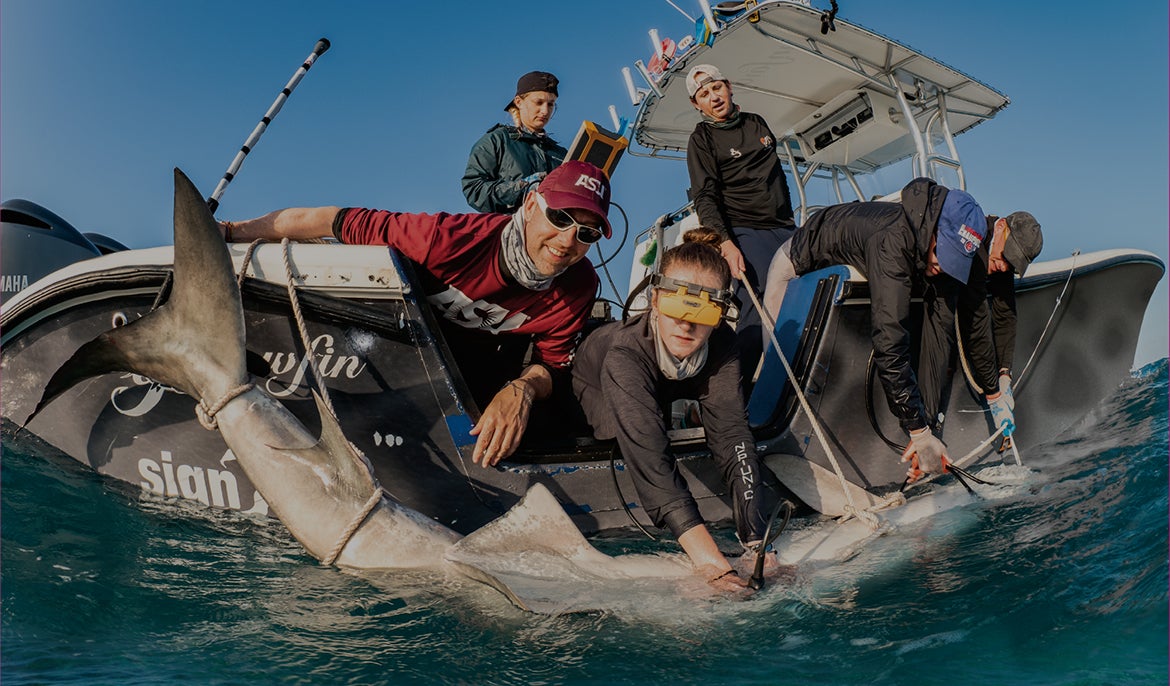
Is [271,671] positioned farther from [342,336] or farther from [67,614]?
[342,336]

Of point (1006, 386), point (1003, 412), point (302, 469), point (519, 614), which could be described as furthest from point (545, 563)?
point (1006, 386)

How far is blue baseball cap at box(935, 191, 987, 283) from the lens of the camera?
13.0 ft

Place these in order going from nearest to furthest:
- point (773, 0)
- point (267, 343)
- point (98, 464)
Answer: point (267, 343), point (98, 464), point (773, 0)

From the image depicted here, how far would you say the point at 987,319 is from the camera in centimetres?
471

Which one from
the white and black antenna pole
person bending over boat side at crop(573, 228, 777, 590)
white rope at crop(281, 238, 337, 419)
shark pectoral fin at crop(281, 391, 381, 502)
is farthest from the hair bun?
the white and black antenna pole

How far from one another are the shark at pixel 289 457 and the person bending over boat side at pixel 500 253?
47 cm

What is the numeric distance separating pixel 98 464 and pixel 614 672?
266cm

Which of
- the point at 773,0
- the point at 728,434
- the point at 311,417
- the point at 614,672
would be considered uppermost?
the point at 773,0

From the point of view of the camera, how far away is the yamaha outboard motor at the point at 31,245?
4.77 metres

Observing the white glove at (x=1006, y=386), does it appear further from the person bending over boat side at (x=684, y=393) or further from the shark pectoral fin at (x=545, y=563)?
the shark pectoral fin at (x=545, y=563)

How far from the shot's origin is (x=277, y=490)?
289 centimetres

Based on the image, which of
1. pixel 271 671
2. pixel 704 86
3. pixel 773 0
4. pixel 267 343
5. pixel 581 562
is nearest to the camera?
pixel 271 671

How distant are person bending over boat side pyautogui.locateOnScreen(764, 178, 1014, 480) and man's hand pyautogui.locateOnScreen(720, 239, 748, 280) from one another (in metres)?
0.48

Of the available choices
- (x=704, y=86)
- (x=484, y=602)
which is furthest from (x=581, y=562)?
(x=704, y=86)
